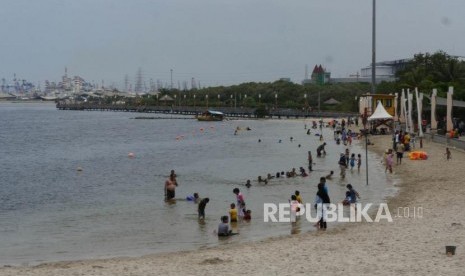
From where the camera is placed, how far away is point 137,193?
27.3 meters

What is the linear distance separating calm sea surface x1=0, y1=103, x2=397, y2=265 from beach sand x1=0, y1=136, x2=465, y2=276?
158 cm

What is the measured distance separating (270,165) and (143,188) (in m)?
10.4

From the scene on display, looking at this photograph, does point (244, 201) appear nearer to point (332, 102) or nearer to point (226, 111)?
point (226, 111)

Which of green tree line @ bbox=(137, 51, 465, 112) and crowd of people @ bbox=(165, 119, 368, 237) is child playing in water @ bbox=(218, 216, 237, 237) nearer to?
crowd of people @ bbox=(165, 119, 368, 237)

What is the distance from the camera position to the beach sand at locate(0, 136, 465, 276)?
38.6ft

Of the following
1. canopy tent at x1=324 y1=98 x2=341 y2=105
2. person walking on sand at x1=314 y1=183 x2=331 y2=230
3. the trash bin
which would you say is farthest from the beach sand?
canopy tent at x1=324 y1=98 x2=341 y2=105

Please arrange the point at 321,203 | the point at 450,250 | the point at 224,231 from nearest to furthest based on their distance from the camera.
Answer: the point at 450,250 → the point at 321,203 → the point at 224,231

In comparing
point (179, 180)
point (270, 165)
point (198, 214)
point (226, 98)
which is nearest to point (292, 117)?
point (226, 98)

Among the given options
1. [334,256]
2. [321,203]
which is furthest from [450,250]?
[321,203]

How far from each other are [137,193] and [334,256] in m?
15.6

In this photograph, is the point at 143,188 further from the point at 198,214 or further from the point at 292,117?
the point at 292,117

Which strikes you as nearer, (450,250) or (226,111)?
(450,250)

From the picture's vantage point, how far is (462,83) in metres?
61.1

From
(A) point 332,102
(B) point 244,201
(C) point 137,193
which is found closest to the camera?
(B) point 244,201
